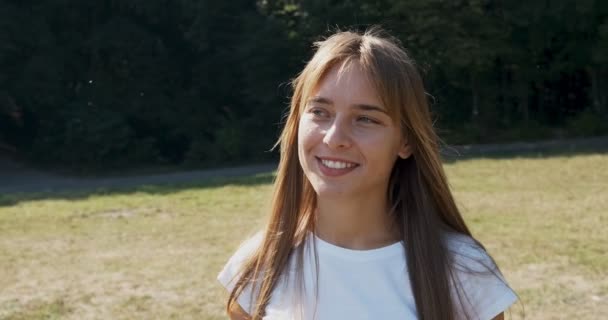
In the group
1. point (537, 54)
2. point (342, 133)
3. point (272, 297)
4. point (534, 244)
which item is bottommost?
point (534, 244)

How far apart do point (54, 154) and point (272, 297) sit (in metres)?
19.7

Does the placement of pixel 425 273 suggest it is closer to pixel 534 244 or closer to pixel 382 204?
pixel 382 204

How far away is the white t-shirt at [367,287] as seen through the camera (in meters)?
1.88

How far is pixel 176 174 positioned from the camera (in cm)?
1852

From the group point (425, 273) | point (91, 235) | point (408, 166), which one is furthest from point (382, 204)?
point (91, 235)

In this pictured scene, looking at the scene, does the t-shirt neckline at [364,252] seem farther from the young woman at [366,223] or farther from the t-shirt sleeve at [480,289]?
the t-shirt sleeve at [480,289]

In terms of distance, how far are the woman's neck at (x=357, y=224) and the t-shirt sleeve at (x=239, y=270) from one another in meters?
0.19

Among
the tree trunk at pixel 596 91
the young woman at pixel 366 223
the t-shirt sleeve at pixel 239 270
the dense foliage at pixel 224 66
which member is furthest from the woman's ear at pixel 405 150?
the tree trunk at pixel 596 91

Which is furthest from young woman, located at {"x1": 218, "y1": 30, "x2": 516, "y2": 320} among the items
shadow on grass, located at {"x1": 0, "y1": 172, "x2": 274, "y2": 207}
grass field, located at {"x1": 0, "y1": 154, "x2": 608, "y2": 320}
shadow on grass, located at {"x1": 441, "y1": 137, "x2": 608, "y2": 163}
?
shadow on grass, located at {"x1": 441, "y1": 137, "x2": 608, "y2": 163}

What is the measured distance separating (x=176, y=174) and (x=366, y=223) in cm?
1675

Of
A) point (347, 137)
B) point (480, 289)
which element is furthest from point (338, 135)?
point (480, 289)

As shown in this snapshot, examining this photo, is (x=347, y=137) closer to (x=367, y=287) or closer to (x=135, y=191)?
(x=367, y=287)

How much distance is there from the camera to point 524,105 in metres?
22.6

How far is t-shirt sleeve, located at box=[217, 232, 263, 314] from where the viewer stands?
6.75 ft
